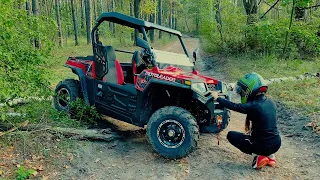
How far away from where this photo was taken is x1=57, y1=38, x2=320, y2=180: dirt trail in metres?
4.58

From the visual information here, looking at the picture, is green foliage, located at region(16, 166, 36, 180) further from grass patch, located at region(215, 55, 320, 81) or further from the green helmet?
grass patch, located at region(215, 55, 320, 81)

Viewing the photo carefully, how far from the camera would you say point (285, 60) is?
46.6 feet

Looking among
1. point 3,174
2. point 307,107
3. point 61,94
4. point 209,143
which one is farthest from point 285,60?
point 3,174

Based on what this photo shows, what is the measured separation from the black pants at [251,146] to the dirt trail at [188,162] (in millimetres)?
262

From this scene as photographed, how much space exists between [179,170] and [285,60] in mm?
11202

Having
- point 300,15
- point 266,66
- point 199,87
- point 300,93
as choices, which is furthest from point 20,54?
point 300,15

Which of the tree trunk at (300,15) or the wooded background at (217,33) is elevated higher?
the tree trunk at (300,15)

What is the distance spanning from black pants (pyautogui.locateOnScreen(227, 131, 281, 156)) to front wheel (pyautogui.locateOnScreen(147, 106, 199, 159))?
69 cm

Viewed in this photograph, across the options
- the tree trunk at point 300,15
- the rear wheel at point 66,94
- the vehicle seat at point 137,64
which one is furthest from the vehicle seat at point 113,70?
the tree trunk at point 300,15

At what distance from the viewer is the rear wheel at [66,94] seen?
21.4 ft

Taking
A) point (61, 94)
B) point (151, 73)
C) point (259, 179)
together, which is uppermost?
point (151, 73)

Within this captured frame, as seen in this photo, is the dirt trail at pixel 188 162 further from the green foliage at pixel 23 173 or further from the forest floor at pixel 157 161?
the green foliage at pixel 23 173

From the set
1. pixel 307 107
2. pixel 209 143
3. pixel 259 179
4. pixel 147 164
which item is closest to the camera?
pixel 259 179

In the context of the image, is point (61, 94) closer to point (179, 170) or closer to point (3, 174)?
point (3, 174)
